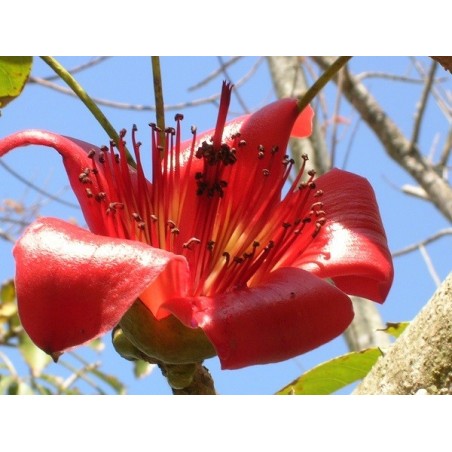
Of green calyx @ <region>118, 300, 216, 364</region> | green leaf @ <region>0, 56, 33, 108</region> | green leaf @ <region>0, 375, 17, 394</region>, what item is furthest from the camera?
green leaf @ <region>0, 375, 17, 394</region>

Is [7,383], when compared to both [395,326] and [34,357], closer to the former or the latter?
[34,357]

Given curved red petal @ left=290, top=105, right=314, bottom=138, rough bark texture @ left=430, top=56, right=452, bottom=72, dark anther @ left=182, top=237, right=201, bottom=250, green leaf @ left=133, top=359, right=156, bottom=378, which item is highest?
rough bark texture @ left=430, top=56, right=452, bottom=72

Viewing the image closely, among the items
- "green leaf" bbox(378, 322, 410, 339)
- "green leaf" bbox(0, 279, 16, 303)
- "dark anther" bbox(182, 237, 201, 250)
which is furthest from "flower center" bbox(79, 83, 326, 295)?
"green leaf" bbox(0, 279, 16, 303)

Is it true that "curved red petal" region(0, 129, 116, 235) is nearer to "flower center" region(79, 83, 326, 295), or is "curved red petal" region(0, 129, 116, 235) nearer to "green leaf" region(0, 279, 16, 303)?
"flower center" region(79, 83, 326, 295)
